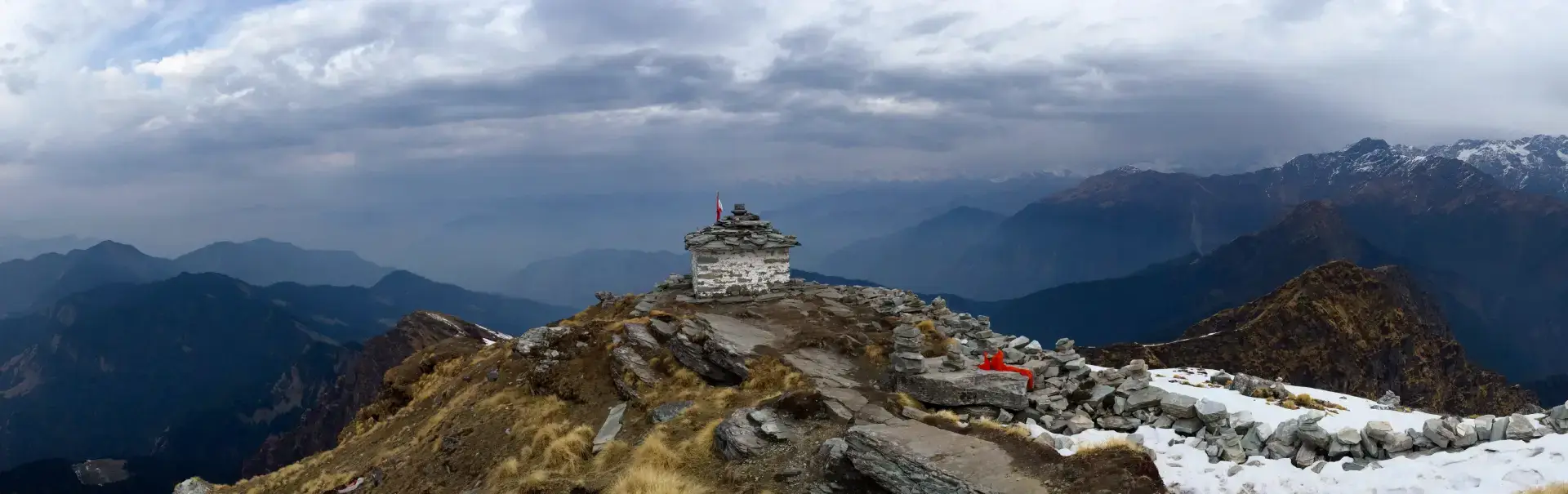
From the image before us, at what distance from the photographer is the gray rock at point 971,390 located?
61.7 ft

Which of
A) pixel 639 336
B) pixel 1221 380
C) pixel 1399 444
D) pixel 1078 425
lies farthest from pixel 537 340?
pixel 1399 444

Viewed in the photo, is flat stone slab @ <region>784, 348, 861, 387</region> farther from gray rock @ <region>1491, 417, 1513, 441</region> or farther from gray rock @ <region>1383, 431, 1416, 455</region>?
gray rock @ <region>1491, 417, 1513, 441</region>

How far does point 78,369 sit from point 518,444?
256 meters

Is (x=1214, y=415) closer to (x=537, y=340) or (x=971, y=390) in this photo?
(x=971, y=390)

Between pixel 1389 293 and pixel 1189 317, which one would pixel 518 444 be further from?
pixel 1189 317

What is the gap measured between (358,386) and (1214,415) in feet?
323

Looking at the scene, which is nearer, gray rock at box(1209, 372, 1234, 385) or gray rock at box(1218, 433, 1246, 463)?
gray rock at box(1218, 433, 1246, 463)

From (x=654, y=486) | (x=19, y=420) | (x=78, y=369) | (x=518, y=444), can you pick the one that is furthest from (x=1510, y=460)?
(x=78, y=369)

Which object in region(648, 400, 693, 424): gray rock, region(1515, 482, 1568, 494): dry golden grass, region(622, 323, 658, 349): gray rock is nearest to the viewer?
region(1515, 482, 1568, 494): dry golden grass

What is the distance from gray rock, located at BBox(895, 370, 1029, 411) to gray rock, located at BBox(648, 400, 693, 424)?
6055 millimetres

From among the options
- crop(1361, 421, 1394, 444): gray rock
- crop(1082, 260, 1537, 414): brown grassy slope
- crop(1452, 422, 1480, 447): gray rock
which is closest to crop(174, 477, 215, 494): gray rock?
crop(1361, 421, 1394, 444): gray rock

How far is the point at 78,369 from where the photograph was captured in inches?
7687

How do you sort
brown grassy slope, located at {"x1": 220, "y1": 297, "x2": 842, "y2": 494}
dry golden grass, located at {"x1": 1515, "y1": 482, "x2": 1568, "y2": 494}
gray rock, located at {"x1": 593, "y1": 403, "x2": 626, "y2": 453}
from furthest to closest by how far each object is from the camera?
1. gray rock, located at {"x1": 593, "y1": 403, "x2": 626, "y2": 453}
2. brown grassy slope, located at {"x1": 220, "y1": 297, "x2": 842, "y2": 494}
3. dry golden grass, located at {"x1": 1515, "y1": 482, "x2": 1568, "y2": 494}

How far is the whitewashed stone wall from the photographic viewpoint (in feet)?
102
